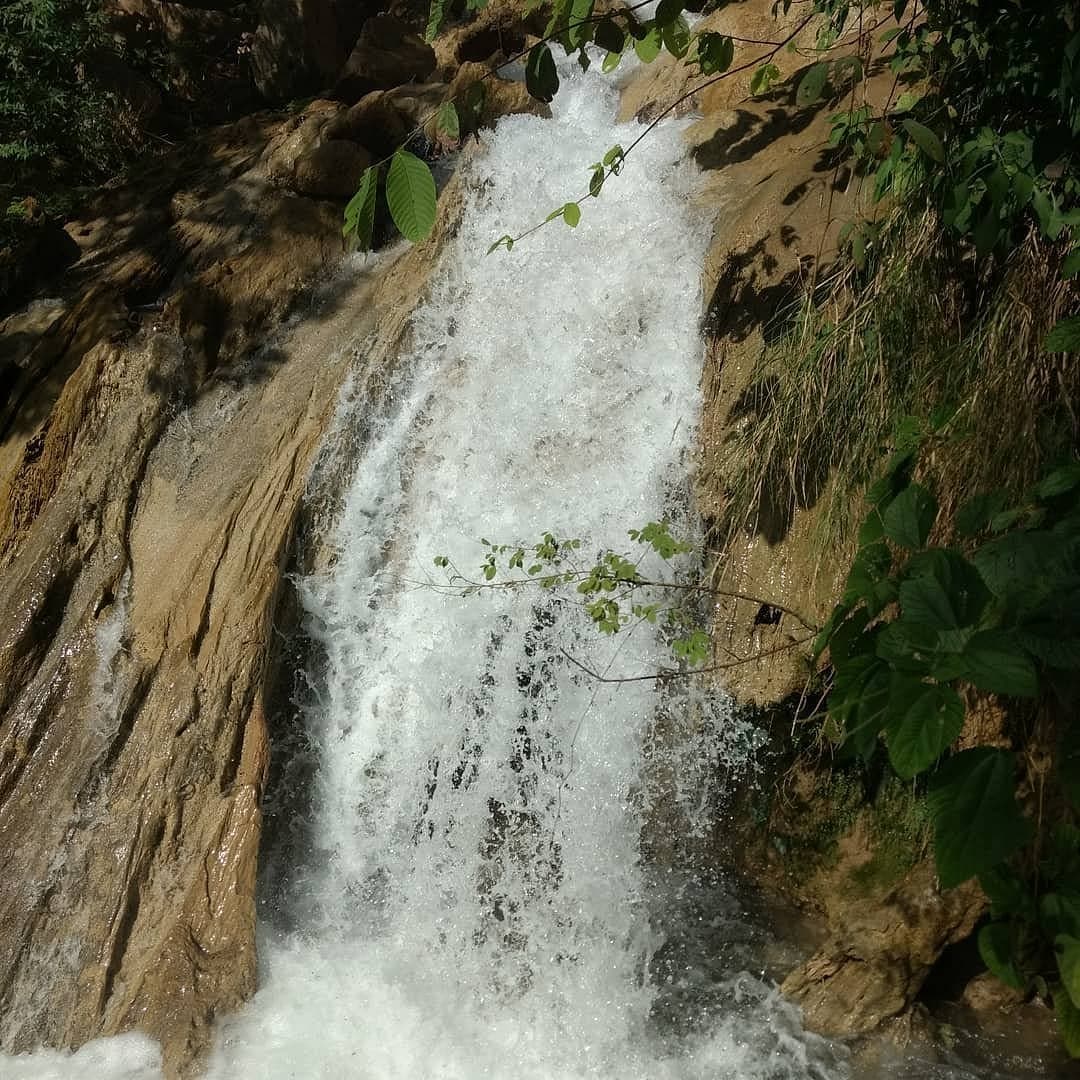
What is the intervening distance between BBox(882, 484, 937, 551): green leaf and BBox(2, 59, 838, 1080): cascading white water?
2.59 metres

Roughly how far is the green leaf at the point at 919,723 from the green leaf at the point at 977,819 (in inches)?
1.9

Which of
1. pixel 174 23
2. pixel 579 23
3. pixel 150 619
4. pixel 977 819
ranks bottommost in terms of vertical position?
pixel 150 619

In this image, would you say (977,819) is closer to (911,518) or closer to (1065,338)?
(911,518)

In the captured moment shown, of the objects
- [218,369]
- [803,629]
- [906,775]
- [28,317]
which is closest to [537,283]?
[218,369]

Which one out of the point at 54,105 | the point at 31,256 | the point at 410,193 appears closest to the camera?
the point at 410,193

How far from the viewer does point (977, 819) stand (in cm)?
125

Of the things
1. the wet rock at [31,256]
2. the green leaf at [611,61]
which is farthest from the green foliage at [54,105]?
the green leaf at [611,61]

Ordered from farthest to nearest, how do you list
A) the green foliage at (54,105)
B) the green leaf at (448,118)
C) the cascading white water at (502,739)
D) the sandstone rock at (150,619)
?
1. the green foliage at (54,105)
2. the sandstone rock at (150,619)
3. the cascading white water at (502,739)
4. the green leaf at (448,118)

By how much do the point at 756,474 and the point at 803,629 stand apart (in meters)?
0.66

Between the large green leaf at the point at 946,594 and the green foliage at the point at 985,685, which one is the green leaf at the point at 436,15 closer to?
the green foliage at the point at 985,685

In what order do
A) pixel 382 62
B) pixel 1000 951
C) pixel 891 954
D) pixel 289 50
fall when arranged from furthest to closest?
pixel 289 50
pixel 382 62
pixel 891 954
pixel 1000 951

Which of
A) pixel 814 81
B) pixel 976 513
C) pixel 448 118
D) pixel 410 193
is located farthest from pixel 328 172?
pixel 976 513

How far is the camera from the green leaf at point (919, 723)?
1.34m

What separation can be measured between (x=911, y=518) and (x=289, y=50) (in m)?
8.85
